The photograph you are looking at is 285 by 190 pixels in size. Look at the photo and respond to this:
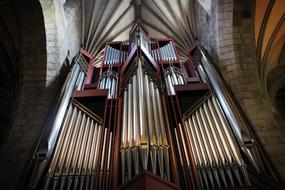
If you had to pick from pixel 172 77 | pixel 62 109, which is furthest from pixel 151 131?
pixel 172 77

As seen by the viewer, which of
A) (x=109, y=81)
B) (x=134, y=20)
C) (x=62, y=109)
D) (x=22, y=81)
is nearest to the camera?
(x=62, y=109)

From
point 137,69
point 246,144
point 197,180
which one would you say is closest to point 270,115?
point 246,144

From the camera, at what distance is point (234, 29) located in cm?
686

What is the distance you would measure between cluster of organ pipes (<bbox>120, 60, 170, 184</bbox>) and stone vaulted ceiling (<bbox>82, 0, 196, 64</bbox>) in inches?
196

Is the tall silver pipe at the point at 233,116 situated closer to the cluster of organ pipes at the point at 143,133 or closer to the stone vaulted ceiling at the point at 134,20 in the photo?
the cluster of organ pipes at the point at 143,133

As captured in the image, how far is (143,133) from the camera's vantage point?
14.6ft

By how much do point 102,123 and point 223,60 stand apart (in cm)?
339

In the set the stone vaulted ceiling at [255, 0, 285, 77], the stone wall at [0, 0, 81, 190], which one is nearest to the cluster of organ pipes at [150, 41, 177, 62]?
the stone vaulted ceiling at [255, 0, 285, 77]

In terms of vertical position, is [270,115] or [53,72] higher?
[53,72]

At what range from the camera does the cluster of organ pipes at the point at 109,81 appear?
7207 mm

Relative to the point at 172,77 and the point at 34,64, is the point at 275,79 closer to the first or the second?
the point at 172,77

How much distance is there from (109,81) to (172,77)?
1823 mm

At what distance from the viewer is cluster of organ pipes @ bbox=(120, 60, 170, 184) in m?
4.04

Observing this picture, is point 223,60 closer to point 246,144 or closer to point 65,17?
point 246,144
